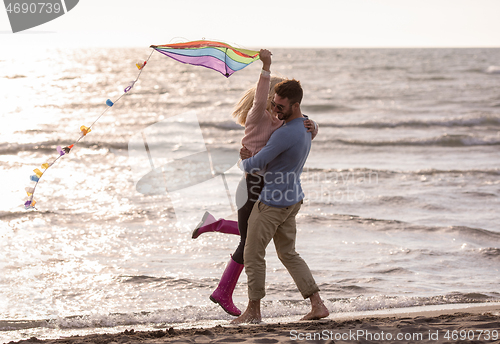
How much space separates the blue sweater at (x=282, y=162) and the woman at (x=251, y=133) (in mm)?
93

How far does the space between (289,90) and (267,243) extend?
1149 millimetres

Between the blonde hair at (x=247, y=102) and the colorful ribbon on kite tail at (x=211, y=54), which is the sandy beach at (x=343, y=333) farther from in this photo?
the colorful ribbon on kite tail at (x=211, y=54)

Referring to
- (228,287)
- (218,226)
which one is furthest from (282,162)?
(228,287)

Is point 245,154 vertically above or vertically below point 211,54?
below

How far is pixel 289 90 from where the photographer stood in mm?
3365

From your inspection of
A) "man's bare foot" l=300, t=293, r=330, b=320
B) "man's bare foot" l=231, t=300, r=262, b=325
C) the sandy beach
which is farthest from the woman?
"man's bare foot" l=300, t=293, r=330, b=320

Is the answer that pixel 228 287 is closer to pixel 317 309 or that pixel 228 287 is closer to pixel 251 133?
pixel 317 309

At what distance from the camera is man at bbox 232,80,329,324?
340 cm

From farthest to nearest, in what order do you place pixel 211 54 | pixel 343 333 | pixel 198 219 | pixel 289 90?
pixel 198 219, pixel 211 54, pixel 289 90, pixel 343 333

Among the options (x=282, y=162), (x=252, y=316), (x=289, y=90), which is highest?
(x=289, y=90)

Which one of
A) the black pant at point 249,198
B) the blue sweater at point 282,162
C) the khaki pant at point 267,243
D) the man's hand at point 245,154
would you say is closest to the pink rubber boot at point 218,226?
the black pant at point 249,198

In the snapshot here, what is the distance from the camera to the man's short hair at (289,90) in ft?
11.0

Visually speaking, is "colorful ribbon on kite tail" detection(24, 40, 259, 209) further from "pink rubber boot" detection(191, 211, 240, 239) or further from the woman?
"pink rubber boot" detection(191, 211, 240, 239)

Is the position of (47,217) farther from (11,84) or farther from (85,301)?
(11,84)
